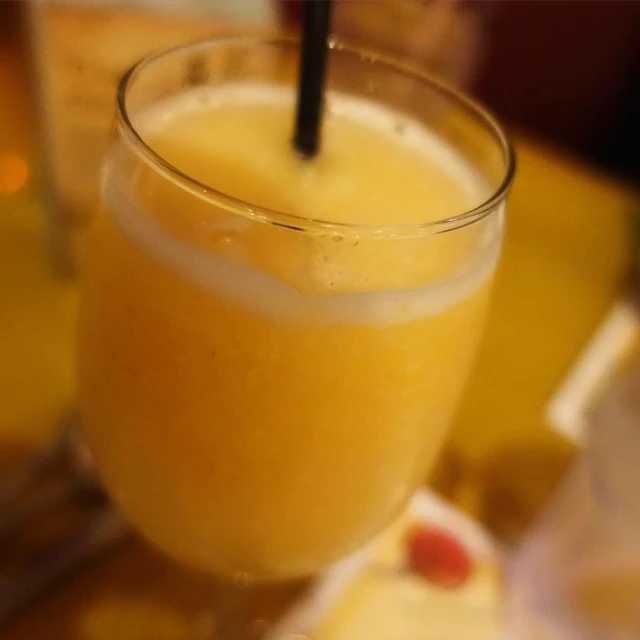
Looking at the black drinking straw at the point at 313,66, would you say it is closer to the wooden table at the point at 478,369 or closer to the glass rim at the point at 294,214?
the glass rim at the point at 294,214

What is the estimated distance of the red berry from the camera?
65 centimetres

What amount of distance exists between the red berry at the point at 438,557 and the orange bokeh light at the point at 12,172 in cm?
65

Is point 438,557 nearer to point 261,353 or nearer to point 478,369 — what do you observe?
point 478,369

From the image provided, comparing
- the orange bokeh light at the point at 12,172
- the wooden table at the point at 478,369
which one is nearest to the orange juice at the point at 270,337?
the wooden table at the point at 478,369

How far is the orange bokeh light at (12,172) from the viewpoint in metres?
0.97

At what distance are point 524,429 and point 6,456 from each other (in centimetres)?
49

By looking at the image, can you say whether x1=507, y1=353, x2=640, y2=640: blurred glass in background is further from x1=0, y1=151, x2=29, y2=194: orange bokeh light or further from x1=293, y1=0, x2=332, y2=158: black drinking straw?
x1=0, y1=151, x2=29, y2=194: orange bokeh light

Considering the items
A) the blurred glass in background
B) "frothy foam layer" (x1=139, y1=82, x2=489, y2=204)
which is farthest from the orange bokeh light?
the blurred glass in background

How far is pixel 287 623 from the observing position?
59 centimetres

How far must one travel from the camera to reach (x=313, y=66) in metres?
0.43

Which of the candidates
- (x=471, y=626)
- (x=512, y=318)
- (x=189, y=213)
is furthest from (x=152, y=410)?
(x=512, y=318)

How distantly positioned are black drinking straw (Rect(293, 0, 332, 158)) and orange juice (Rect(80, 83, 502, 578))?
0.09 ft

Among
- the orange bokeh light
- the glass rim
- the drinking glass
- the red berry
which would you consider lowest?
the red berry

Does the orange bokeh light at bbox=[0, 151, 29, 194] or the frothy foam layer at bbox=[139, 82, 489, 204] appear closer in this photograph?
the frothy foam layer at bbox=[139, 82, 489, 204]
